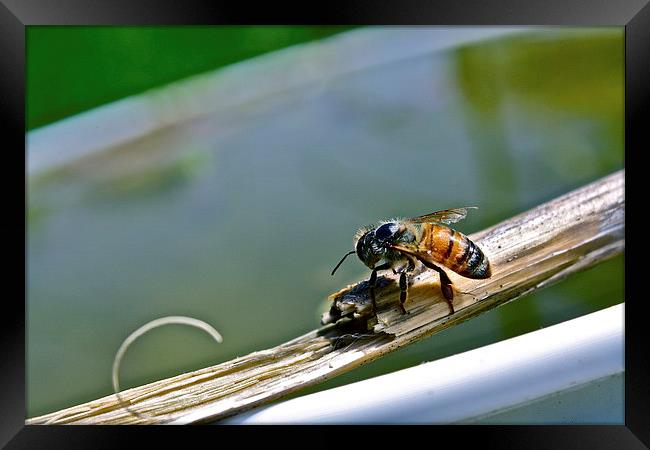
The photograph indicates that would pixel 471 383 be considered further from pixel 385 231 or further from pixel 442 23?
pixel 442 23

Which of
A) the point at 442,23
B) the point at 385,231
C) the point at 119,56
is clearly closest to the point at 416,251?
the point at 385,231

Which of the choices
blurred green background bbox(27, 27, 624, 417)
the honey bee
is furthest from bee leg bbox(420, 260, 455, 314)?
blurred green background bbox(27, 27, 624, 417)

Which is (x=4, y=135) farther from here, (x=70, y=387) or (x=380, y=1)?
(x=380, y=1)

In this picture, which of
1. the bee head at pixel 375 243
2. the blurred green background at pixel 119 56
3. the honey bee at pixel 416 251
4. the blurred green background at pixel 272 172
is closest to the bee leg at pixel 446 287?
the honey bee at pixel 416 251

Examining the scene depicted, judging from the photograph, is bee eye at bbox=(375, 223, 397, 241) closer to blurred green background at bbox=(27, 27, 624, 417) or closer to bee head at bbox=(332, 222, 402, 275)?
bee head at bbox=(332, 222, 402, 275)

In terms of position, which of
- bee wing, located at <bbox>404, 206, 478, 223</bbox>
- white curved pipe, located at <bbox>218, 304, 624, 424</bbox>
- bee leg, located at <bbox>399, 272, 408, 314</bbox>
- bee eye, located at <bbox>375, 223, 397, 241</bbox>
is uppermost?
bee wing, located at <bbox>404, 206, 478, 223</bbox>

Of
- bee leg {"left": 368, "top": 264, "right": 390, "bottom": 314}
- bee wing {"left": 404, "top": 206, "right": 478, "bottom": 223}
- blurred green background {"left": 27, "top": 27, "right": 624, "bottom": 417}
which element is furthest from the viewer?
blurred green background {"left": 27, "top": 27, "right": 624, "bottom": 417}

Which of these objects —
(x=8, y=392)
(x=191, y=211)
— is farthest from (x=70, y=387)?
(x=191, y=211)

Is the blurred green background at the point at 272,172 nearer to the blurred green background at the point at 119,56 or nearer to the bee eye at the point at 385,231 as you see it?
the blurred green background at the point at 119,56
